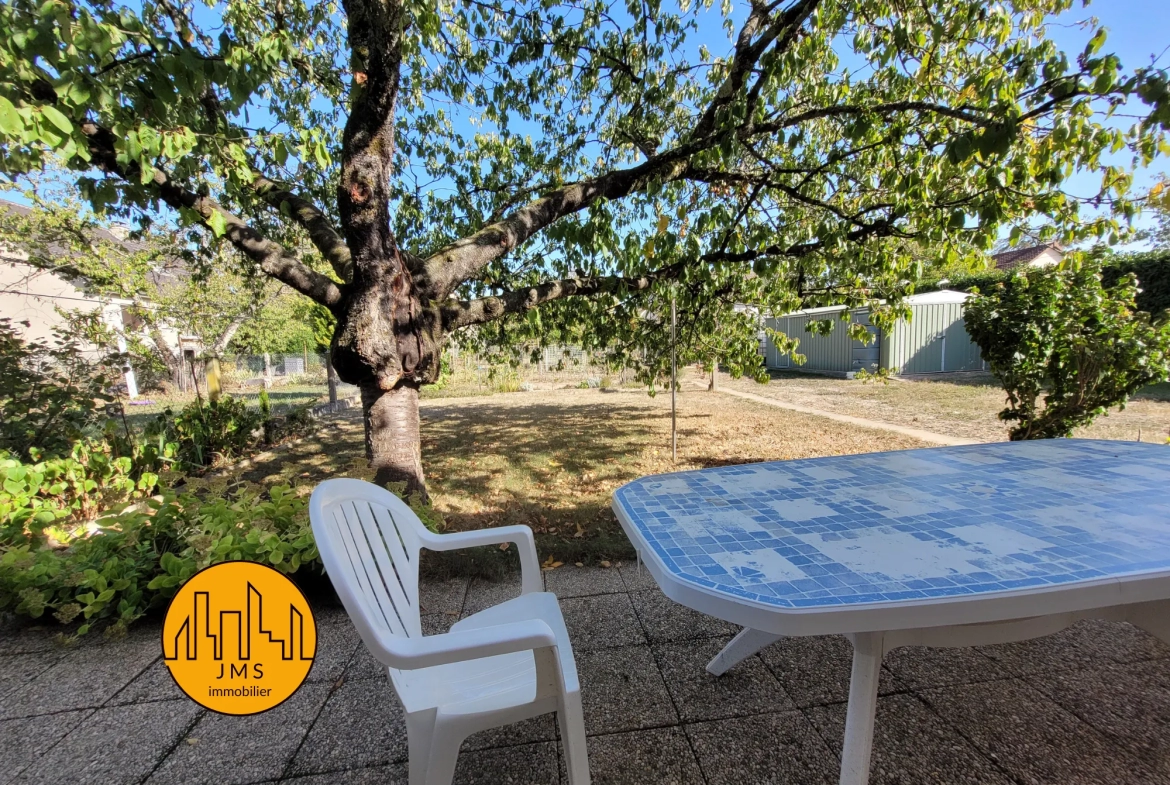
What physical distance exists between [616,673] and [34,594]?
262 centimetres

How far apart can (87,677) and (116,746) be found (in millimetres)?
582

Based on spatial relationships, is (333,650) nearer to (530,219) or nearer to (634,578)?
(634,578)

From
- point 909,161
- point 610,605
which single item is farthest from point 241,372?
point 909,161

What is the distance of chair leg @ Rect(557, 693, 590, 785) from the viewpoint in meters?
1.08

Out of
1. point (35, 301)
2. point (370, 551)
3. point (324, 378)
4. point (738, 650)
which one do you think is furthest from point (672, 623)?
point (324, 378)

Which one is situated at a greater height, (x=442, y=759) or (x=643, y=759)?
(x=442, y=759)

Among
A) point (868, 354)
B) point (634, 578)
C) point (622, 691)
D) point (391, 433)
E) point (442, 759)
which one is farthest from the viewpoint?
point (868, 354)

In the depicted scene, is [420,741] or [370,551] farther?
[370,551]

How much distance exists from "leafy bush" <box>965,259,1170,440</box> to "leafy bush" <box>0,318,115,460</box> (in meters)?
7.87

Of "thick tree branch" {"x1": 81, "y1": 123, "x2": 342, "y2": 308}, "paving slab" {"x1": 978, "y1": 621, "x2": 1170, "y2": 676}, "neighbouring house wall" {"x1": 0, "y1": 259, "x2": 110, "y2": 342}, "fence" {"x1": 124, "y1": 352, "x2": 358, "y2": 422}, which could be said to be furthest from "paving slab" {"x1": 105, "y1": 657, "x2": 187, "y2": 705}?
"fence" {"x1": 124, "y1": 352, "x2": 358, "y2": 422}

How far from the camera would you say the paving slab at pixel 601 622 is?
2.04 meters

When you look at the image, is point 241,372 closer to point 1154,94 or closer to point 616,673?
point 616,673

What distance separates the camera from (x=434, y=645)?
1.01 metres

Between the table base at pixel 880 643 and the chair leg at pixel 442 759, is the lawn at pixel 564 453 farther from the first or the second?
the table base at pixel 880 643
